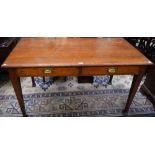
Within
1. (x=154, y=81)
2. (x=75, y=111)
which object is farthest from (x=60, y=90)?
(x=154, y=81)

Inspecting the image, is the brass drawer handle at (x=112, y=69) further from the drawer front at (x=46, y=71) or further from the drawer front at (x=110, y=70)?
the drawer front at (x=46, y=71)

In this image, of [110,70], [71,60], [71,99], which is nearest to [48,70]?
[71,60]

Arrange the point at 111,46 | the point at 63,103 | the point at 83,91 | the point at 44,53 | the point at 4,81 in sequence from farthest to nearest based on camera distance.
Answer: the point at 4,81 → the point at 83,91 → the point at 63,103 → the point at 111,46 → the point at 44,53

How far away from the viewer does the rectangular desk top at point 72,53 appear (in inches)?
54.9

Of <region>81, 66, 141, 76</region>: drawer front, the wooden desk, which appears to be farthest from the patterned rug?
<region>81, 66, 141, 76</region>: drawer front

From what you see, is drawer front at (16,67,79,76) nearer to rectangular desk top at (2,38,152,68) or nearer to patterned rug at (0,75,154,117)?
rectangular desk top at (2,38,152,68)

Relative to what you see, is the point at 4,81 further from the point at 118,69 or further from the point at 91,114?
the point at 118,69

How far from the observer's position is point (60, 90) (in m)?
2.26

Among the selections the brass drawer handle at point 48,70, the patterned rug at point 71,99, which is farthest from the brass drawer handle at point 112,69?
the patterned rug at point 71,99

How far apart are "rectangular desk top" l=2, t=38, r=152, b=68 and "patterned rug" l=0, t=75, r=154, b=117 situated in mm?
725

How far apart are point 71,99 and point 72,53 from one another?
753 mm

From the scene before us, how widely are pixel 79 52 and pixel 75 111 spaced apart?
73cm

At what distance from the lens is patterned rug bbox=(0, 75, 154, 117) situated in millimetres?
1932

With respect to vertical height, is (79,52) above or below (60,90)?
above
